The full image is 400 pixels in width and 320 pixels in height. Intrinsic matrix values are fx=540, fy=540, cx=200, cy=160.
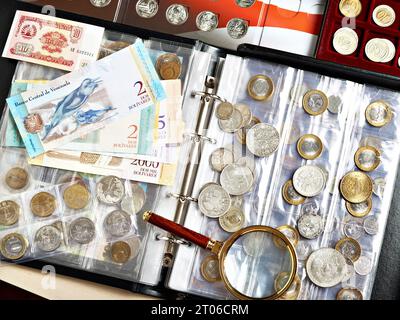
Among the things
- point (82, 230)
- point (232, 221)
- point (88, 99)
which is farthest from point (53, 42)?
point (232, 221)

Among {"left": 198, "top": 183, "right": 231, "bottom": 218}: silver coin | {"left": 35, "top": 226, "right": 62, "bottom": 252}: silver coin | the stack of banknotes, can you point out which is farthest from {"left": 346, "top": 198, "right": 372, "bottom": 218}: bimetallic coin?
{"left": 35, "top": 226, "right": 62, "bottom": 252}: silver coin

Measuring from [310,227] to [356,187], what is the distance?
0.41 ft

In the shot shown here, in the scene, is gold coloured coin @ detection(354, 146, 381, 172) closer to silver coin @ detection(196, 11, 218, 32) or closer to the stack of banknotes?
the stack of banknotes

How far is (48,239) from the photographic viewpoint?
3.65 ft

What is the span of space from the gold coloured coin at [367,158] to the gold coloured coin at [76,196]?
57 centimetres

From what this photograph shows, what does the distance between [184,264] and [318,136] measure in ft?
1.27

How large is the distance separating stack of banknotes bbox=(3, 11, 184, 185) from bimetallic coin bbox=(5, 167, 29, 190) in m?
0.04

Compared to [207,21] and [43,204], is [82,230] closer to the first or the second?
[43,204]

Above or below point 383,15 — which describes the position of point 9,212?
below

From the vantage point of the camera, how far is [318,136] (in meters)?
1.14

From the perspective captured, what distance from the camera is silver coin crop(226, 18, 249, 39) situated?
1370mm

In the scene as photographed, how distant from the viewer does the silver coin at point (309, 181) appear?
1112 millimetres
